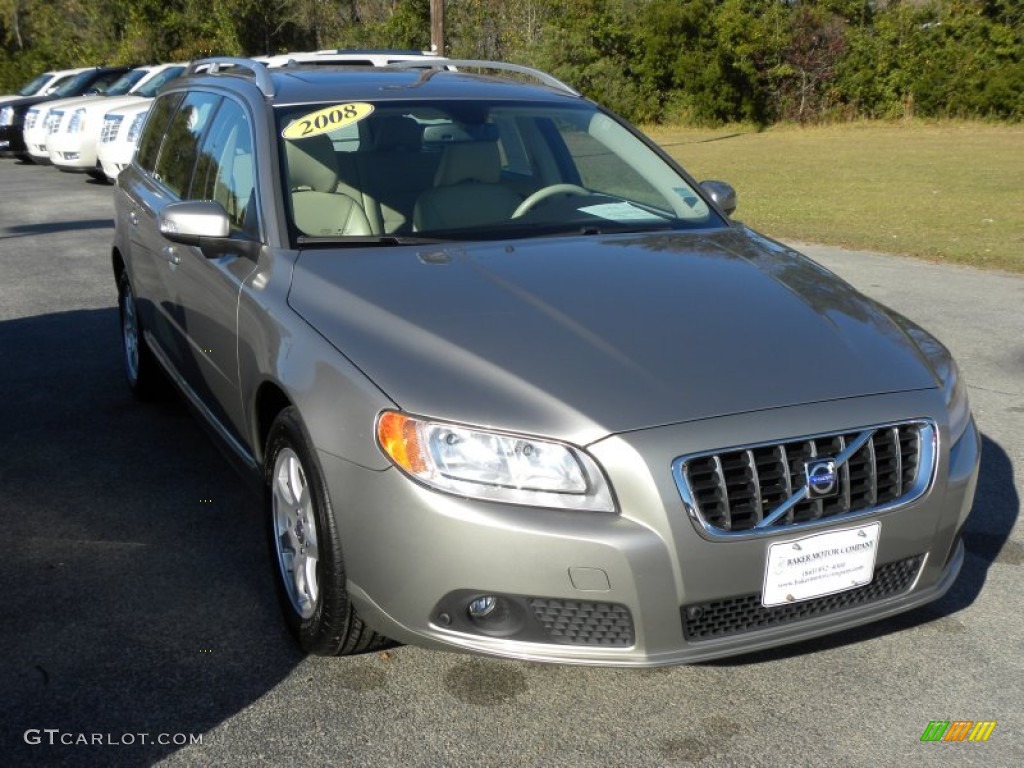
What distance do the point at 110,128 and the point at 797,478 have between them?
15.1 m

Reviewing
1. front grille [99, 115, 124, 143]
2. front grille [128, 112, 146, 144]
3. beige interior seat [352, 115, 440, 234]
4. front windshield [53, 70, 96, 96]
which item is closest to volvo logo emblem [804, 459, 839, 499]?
beige interior seat [352, 115, 440, 234]

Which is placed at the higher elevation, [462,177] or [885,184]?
[462,177]

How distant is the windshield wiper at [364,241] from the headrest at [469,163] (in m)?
0.37

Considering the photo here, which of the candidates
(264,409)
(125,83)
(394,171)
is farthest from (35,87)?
(264,409)

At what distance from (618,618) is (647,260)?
4.73ft

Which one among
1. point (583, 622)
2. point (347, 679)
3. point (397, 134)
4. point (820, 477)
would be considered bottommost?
point (347, 679)

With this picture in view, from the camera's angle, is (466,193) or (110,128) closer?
(466,193)

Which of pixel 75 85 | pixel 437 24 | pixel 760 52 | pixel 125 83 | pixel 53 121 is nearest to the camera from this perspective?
pixel 53 121

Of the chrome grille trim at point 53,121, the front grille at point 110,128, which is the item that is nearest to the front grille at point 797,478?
the front grille at point 110,128

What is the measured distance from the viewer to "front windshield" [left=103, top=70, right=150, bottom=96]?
20.2 m

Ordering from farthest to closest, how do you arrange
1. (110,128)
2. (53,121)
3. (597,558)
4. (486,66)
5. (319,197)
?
(53,121), (110,128), (486,66), (319,197), (597,558)

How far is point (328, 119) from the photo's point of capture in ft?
14.5

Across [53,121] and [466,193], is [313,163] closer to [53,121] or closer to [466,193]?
[466,193]

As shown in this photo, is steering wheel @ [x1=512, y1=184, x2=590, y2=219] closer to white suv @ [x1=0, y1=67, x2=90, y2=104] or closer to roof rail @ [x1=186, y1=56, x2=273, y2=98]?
roof rail @ [x1=186, y1=56, x2=273, y2=98]
